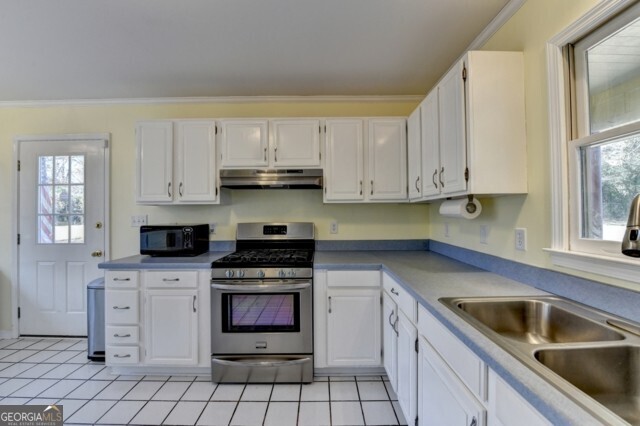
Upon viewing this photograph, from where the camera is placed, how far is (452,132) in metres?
Result: 1.68

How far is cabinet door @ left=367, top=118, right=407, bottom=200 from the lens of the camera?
2562 mm

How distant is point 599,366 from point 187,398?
7.46ft

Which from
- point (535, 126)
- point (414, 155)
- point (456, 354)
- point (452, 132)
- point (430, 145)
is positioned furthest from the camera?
point (414, 155)

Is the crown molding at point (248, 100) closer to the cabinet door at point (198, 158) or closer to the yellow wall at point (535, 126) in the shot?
the cabinet door at point (198, 158)

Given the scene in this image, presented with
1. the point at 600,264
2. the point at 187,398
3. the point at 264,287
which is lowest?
the point at 187,398

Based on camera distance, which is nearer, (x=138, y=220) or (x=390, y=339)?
(x=390, y=339)

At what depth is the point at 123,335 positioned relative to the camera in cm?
226

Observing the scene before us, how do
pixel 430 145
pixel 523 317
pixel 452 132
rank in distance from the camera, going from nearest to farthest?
pixel 523 317
pixel 452 132
pixel 430 145

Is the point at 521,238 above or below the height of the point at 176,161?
below

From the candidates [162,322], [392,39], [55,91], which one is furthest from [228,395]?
[55,91]

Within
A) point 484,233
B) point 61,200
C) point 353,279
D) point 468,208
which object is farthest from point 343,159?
point 61,200

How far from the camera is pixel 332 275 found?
2.22 metres

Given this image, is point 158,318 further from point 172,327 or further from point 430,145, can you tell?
point 430,145

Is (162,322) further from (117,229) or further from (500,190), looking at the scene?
(500,190)
